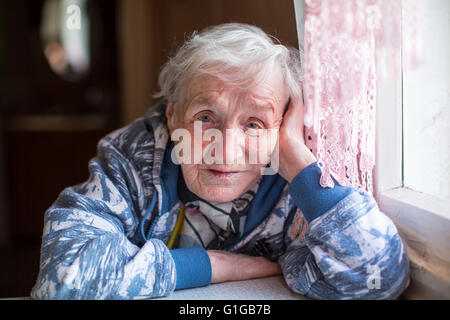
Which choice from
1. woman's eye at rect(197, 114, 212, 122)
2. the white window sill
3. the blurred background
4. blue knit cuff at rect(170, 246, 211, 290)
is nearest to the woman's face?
woman's eye at rect(197, 114, 212, 122)

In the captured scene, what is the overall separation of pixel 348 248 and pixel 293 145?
0.70 feet

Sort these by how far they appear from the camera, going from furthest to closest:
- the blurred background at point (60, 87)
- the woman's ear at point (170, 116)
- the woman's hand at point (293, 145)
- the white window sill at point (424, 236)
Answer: the blurred background at point (60, 87) < the woman's ear at point (170, 116) < the woman's hand at point (293, 145) < the white window sill at point (424, 236)

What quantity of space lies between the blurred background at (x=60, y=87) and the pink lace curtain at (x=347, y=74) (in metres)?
1.91

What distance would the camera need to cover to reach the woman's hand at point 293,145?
2.76 ft

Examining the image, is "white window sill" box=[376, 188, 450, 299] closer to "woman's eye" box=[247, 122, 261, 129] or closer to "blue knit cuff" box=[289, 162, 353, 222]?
"blue knit cuff" box=[289, 162, 353, 222]

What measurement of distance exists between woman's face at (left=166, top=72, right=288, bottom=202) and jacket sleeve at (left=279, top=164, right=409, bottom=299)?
0.13 meters

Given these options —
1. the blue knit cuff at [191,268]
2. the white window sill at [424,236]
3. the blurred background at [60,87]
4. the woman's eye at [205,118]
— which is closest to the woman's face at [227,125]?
the woman's eye at [205,118]

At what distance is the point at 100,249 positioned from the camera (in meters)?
0.78

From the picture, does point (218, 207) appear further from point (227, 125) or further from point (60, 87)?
point (60, 87)

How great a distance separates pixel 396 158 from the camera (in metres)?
0.85

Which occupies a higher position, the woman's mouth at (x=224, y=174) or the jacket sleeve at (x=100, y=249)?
the woman's mouth at (x=224, y=174)

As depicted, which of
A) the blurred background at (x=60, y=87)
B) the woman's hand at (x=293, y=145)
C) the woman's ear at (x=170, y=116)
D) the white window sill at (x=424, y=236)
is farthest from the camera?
the blurred background at (x=60, y=87)

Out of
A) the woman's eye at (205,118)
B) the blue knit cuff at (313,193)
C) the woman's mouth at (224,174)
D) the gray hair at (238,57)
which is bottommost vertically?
the blue knit cuff at (313,193)

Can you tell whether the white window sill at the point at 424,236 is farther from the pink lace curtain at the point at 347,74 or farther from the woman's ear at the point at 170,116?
the woman's ear at the point at 170,116
